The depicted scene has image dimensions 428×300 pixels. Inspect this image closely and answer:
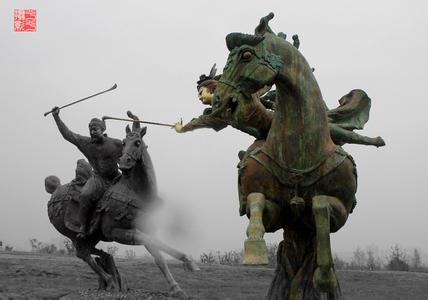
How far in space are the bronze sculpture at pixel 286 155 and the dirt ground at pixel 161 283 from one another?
169 inches

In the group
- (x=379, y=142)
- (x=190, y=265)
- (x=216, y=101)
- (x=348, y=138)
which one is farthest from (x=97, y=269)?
(x=216, y=101)

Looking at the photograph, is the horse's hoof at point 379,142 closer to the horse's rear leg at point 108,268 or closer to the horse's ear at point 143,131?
the horse's ear at point 143,131

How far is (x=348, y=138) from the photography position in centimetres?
387

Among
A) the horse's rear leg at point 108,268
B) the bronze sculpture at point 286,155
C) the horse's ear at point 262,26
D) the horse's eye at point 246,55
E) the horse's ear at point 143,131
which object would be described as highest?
the horse's ear at point 143,131

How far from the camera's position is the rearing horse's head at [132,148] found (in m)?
6.88

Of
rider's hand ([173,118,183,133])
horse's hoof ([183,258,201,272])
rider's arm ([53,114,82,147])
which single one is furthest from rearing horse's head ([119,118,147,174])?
rider's hand ([173,118,183,133])

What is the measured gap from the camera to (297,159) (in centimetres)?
334

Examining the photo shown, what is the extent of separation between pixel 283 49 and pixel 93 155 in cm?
497

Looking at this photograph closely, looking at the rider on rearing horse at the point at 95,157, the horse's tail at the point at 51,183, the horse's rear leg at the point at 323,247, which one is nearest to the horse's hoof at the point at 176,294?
the rider on rearing horse at the point at 95,157

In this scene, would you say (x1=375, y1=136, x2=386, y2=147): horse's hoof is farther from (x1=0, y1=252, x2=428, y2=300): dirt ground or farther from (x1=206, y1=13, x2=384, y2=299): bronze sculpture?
(x1=0, y1=252, x2=428, y2=300): dirt ground

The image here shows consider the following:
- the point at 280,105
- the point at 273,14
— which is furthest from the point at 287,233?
the point at 273,14

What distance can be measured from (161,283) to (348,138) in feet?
21.6

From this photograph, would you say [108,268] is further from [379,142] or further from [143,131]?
[379,142]

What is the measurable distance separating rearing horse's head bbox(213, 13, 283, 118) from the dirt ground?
475 centimetres
